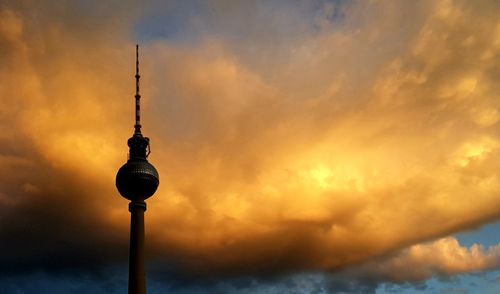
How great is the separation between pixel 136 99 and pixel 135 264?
62332mm

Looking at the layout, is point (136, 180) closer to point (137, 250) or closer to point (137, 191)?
point (137, 191)

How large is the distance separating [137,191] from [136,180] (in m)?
3.74

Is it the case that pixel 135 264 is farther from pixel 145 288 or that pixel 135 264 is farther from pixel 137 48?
pixel 137 48

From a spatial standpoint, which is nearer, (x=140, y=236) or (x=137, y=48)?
(x=140, y=236)

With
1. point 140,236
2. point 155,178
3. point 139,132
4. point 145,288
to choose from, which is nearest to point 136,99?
point 139,132

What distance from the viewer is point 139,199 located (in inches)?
6555

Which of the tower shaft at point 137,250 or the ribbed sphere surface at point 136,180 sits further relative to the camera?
the ribbed sphere surface at point 136,180

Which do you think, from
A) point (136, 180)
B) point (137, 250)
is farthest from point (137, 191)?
point (137, 250)

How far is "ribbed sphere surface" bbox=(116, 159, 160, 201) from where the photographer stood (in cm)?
16150

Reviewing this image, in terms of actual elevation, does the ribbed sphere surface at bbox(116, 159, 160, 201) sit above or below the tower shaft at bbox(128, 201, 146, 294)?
above

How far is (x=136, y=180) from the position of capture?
Result: 6348 inches

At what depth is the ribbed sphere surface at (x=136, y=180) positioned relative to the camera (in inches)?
6358

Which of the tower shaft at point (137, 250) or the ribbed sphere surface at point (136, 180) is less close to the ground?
the ribbed sphere surface at point (136, 180)

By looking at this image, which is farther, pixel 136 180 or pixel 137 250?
pixel 136 180
